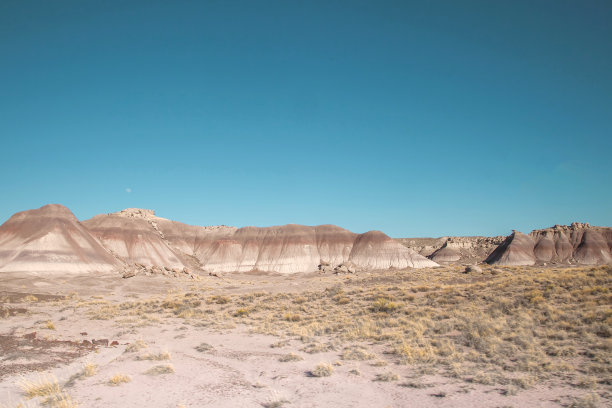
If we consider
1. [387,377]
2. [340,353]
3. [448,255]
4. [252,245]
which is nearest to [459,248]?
[448,255]

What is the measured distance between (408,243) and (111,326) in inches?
5741

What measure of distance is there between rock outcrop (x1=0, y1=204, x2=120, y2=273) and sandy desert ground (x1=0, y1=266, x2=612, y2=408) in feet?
110

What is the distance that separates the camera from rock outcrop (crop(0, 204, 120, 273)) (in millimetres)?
51188

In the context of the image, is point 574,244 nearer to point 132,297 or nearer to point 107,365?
point 132,297

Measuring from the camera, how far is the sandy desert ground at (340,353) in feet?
29.4

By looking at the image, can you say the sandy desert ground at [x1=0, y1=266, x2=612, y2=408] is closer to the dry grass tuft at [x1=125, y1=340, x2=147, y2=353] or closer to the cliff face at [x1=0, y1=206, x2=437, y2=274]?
the dry grass tuft at [x1=125, y1=340, x2=147, y2=353]

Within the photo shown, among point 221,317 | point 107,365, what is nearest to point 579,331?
point 107,365

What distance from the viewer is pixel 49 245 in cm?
5516

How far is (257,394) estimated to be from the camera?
30.8 feet

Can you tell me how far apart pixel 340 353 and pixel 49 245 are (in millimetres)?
57801

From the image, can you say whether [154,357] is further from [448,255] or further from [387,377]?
[448,255]

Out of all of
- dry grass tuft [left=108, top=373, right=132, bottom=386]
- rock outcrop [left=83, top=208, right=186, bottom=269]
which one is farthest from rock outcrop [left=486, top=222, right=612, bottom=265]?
dry grass tuft [left=108, top=373, right=132, bottom=386]

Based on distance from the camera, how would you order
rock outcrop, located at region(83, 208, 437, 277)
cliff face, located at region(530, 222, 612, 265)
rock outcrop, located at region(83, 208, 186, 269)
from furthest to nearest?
cliff face, located at region(530, 222, 612, 265) < rock outcrop, located at region(83, 208, 437, 277) < rock outcrop, located at region(83, 208, 186, 269)

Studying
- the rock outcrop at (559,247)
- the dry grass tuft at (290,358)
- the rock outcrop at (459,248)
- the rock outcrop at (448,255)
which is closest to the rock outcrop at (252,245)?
the rock outcrop at (559,247)
